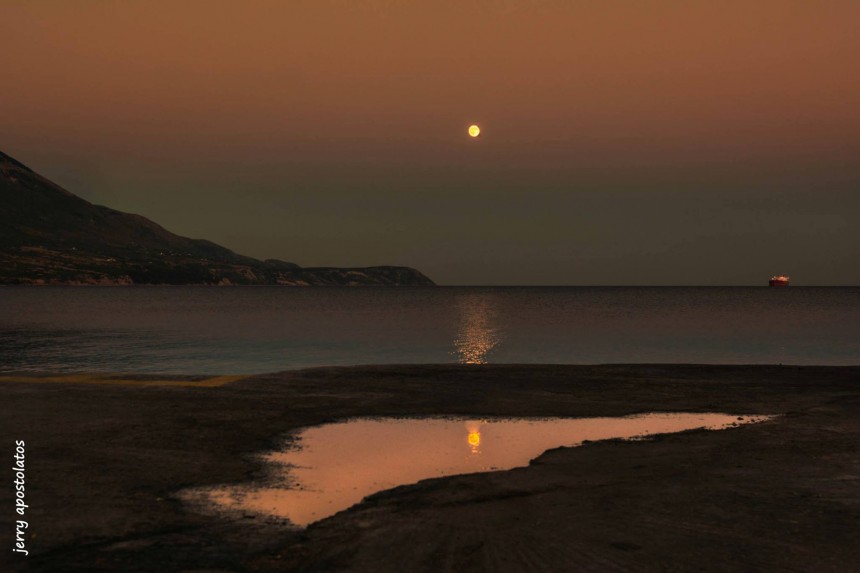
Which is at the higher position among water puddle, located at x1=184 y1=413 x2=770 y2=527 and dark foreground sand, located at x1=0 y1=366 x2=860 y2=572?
dark foreground sand, located at x1=0 y1=366 x2=860 y2=572

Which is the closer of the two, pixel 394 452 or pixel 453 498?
pixel 453 498

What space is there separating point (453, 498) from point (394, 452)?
4.35 metres

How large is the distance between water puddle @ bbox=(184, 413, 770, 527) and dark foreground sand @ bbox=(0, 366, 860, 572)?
2.08 ft

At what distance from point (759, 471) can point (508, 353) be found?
1773 inches

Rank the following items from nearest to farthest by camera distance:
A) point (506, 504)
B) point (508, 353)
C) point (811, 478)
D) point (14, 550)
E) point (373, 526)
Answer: point (14, 550), point (373, 526), point (506, 504), point (811, 478), point (508, 353)

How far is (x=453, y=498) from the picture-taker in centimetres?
1191

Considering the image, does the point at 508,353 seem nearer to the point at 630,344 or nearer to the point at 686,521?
the point at 630,344

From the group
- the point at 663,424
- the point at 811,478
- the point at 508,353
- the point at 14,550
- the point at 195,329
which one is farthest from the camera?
the point at 195,329

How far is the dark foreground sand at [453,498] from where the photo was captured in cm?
920

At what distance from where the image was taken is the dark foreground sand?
30.2ft

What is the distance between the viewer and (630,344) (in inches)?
2749

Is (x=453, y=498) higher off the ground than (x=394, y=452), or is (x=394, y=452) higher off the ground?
(x=453, y=498)

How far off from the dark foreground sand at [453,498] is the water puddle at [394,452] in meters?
→ 0.63

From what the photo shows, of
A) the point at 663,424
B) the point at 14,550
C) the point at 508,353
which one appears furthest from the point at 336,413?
the point at 508,353
